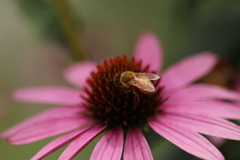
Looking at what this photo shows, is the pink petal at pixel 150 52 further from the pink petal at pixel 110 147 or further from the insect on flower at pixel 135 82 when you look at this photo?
the pink petal at pixel 110 147

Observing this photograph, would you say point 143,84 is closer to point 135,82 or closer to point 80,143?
point 135,82

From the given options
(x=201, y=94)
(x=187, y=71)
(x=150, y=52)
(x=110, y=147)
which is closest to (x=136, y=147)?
(x=110, y=147)

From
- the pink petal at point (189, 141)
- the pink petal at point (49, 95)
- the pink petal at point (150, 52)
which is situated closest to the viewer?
the pink petal at point (189, 141)

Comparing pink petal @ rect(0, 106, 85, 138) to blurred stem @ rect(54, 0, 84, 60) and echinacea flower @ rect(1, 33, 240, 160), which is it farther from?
blurred stem @ rect(54, 0, 84, 60)

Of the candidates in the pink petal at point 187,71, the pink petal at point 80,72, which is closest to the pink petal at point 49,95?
the pink petal at point 80,72

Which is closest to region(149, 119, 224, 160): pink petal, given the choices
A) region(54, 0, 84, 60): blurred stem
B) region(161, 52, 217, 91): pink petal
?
region(161, 52, 217, 91): pink petal

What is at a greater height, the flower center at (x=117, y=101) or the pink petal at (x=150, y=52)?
the pink petal at (x=150, y=52)
